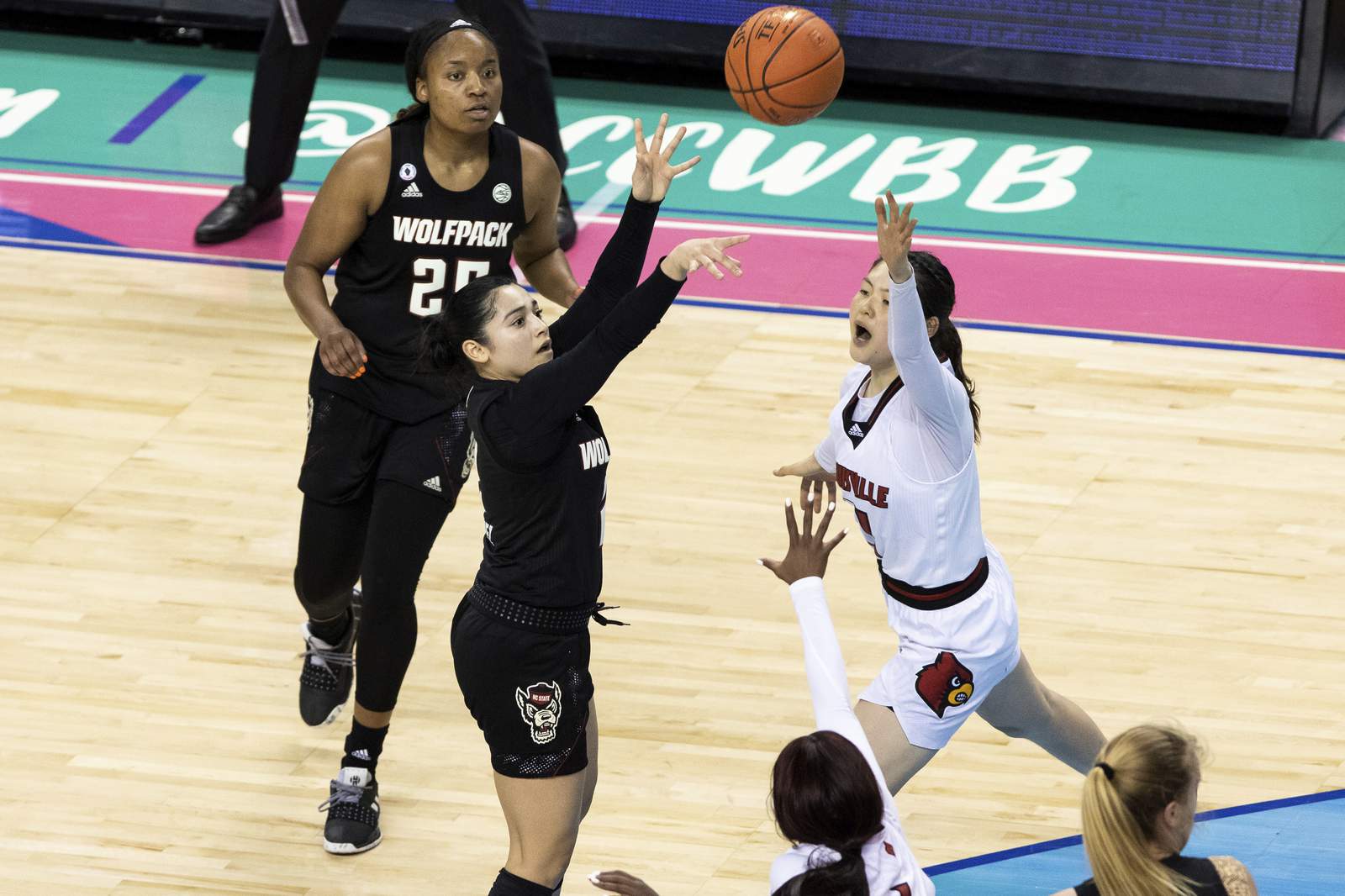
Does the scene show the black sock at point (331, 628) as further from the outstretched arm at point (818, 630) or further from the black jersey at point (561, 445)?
the outstretched arm at point (818, 630)

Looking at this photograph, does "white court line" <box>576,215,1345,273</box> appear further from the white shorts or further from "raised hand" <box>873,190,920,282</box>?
"raised hand" <box>873,190,920,282</box>

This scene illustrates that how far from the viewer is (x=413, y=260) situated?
5.21m

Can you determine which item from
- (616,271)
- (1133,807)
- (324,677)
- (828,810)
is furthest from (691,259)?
(324,677)

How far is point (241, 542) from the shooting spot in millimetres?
6812

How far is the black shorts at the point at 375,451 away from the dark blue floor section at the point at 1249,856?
1675 millimetres

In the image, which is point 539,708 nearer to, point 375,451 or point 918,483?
point 918,483

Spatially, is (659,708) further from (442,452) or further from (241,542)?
(241,542)

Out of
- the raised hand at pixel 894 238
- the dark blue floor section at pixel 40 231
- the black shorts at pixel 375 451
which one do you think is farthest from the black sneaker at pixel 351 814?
the dark blue floor section at pixel 40 231

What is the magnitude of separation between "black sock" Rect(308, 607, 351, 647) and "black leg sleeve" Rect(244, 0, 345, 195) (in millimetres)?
4091

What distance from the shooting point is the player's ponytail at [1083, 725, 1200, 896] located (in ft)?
10.8

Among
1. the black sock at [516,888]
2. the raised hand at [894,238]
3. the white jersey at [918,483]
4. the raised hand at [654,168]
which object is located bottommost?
the black sock at [516,888]

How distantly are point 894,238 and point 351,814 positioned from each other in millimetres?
2255

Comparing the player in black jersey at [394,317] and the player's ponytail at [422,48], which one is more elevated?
the player's ponytail at [422,48]

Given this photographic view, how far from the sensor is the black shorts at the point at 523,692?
4227mm
